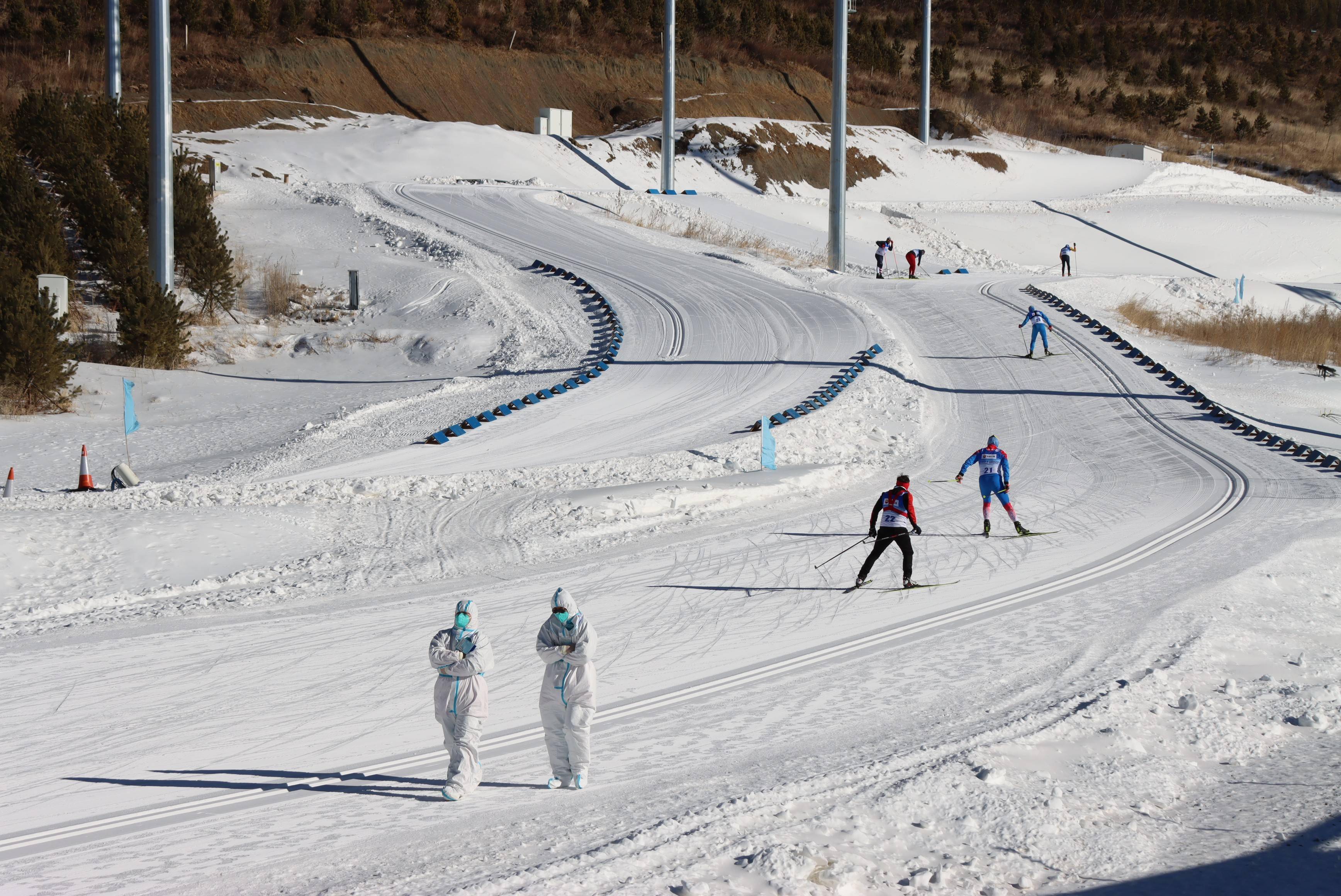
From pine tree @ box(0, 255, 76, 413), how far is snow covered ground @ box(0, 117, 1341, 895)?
59cm

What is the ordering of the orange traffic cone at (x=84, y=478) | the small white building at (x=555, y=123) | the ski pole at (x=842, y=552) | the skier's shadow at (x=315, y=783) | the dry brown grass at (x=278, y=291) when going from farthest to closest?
the small white building at (x=555, y=123), the dry brown grass at (x=278, y=291), the orange traffic cone at (x=84, y=478), the ski pole at (x=842, y=552), the skier's shadow at (x=315, y=783)

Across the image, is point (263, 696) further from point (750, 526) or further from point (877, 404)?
point (877, 404)

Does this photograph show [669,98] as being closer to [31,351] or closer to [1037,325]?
[1037,325]

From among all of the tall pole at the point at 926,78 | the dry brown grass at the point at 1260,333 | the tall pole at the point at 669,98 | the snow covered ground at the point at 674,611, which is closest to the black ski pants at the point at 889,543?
the snow covered ground at the point at 674,611

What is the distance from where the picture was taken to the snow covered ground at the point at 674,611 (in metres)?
7.11

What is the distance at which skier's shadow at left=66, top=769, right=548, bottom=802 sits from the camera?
25.2 feet

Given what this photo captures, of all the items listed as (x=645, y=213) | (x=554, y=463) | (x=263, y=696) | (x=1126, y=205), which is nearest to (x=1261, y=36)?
(x=1126, y=205)

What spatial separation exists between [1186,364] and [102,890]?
2576cm

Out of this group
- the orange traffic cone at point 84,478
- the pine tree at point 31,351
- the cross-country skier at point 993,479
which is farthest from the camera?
the pine tree at point 31,351

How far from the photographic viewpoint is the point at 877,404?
22.2 m

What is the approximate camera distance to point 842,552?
1398 centimetres

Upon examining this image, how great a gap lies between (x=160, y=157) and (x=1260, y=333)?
86.8ft

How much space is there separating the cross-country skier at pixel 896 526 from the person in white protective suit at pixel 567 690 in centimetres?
568

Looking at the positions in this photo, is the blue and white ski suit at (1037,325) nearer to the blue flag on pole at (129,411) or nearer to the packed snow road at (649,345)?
the packed snow road at (649,345)
